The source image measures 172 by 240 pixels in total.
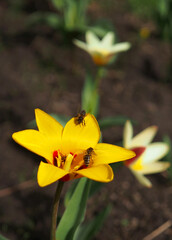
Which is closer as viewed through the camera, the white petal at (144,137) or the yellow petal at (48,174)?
the yellow petal at (48,174)

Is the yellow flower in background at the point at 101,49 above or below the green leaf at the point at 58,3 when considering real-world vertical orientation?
below

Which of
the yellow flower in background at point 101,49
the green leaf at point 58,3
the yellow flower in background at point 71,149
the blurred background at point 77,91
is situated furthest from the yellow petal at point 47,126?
the green leaf at point 58,3

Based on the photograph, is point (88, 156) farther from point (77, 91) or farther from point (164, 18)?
point (164, 18)

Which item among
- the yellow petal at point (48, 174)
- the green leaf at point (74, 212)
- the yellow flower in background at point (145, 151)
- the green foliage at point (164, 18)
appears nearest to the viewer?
the yellow petal at point (48, 174)

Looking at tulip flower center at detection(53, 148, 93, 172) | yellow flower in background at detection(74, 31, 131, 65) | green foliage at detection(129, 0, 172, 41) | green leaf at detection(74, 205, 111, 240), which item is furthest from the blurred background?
tulip flower center at detection(53, 148, 93, 172)

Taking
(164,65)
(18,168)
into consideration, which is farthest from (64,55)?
(18,168)

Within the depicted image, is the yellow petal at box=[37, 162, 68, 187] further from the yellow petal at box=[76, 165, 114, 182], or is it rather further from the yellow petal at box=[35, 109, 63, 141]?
the yellow petal at box=[35, 109, 63, 141]

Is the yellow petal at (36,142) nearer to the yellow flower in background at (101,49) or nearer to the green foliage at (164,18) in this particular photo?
the yellow flower in background at (101,49)
